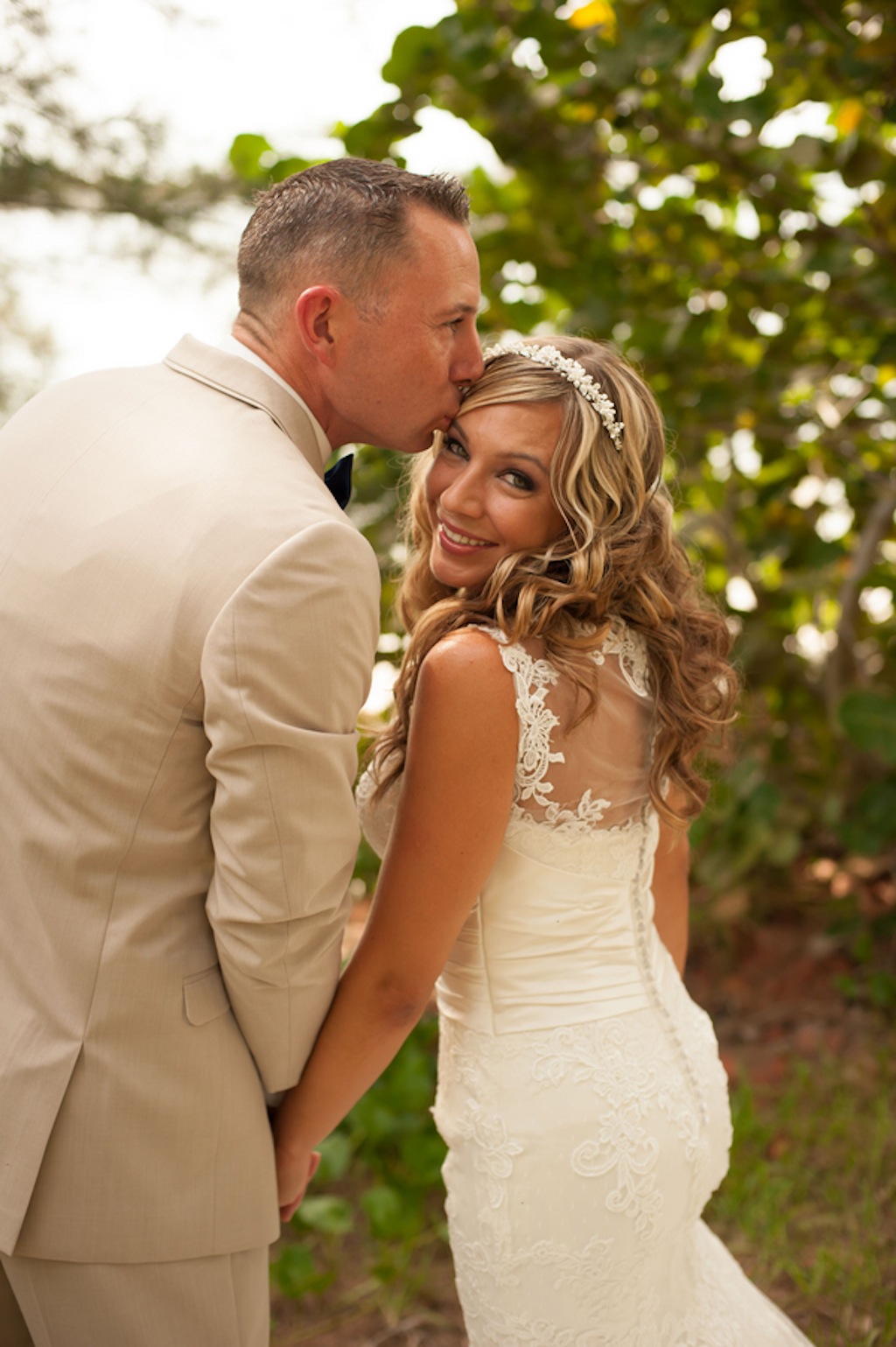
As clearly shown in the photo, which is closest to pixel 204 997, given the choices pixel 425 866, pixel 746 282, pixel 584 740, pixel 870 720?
pixel 425 866

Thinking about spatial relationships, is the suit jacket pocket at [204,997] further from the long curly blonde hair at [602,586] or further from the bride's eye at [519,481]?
the bride's eye at [519,481]

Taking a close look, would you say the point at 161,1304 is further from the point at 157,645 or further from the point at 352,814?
the point at 157,645

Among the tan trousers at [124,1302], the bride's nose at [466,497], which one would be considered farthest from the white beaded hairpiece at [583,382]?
the tan trousers at [124,1302]

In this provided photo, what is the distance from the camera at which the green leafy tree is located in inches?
115

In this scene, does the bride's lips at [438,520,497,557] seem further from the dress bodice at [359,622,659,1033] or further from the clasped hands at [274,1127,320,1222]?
the clasped hands at [274,1127,320,1222]

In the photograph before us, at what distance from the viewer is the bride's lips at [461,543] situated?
6.76 ft

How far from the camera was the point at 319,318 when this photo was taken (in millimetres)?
1794

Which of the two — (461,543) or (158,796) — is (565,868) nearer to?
(461,543)

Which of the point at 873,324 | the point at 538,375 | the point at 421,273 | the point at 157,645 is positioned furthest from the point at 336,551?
the point at 873,324

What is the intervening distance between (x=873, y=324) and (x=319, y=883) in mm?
3157

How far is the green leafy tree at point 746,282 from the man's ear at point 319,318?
1344mm

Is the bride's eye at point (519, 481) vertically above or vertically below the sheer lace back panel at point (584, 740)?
above

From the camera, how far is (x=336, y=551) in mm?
1490

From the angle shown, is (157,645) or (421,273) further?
(421,273)
